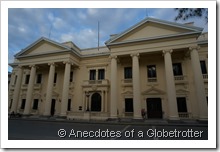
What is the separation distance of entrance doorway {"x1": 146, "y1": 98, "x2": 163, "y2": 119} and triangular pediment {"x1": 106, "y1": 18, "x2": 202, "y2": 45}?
23.1ft

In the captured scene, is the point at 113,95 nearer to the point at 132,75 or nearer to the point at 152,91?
the point at 132,75

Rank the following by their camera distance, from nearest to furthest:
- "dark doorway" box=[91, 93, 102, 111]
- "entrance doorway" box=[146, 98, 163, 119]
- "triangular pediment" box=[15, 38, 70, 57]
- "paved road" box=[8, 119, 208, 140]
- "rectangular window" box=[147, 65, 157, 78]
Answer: "paved road" box=[8, 119, 208, 140] → "entrance doorway" box=[146, 98, 163, 119] → "rectangular window" box=[147, 65, 157, 78] → "dark doorway" box=[91, 93, 102, 111] → "triangular pediment" box=[15, 38, 70, 57]

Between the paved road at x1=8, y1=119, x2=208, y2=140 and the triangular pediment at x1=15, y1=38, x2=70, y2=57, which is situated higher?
the triangular pediment at x1=15, y1=38, x2=70, y2=57

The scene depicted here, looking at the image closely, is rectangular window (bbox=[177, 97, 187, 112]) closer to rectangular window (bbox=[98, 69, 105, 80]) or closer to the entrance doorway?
the entrance doorway

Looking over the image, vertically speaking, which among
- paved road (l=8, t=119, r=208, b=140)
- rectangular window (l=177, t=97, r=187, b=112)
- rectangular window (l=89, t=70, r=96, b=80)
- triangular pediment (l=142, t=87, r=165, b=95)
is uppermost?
rectangular window (l=89, t=70, r=96, b=80)

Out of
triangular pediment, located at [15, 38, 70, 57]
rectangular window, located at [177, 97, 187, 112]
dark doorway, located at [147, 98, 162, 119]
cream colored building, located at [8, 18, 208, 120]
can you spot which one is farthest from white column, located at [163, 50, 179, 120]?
triangular pediment, located at [15, 38, 70, 57]

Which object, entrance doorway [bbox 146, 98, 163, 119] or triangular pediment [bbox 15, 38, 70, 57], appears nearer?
entrance doorway [bbox 146, 98, 163, 119]

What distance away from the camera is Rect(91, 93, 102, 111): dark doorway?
18.6 meters

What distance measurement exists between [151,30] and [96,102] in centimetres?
1103

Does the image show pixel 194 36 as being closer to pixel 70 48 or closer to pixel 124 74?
pixel 124 74

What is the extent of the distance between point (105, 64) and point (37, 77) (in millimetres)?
11493

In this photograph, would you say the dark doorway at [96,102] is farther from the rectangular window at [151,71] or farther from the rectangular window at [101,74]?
the rectangular window at [151,71]

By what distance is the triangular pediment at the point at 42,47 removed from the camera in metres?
20.0

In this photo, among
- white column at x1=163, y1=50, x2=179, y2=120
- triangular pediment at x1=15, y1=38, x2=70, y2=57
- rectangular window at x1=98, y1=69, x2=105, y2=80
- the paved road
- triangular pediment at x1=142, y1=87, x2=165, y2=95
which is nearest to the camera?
the paved road
